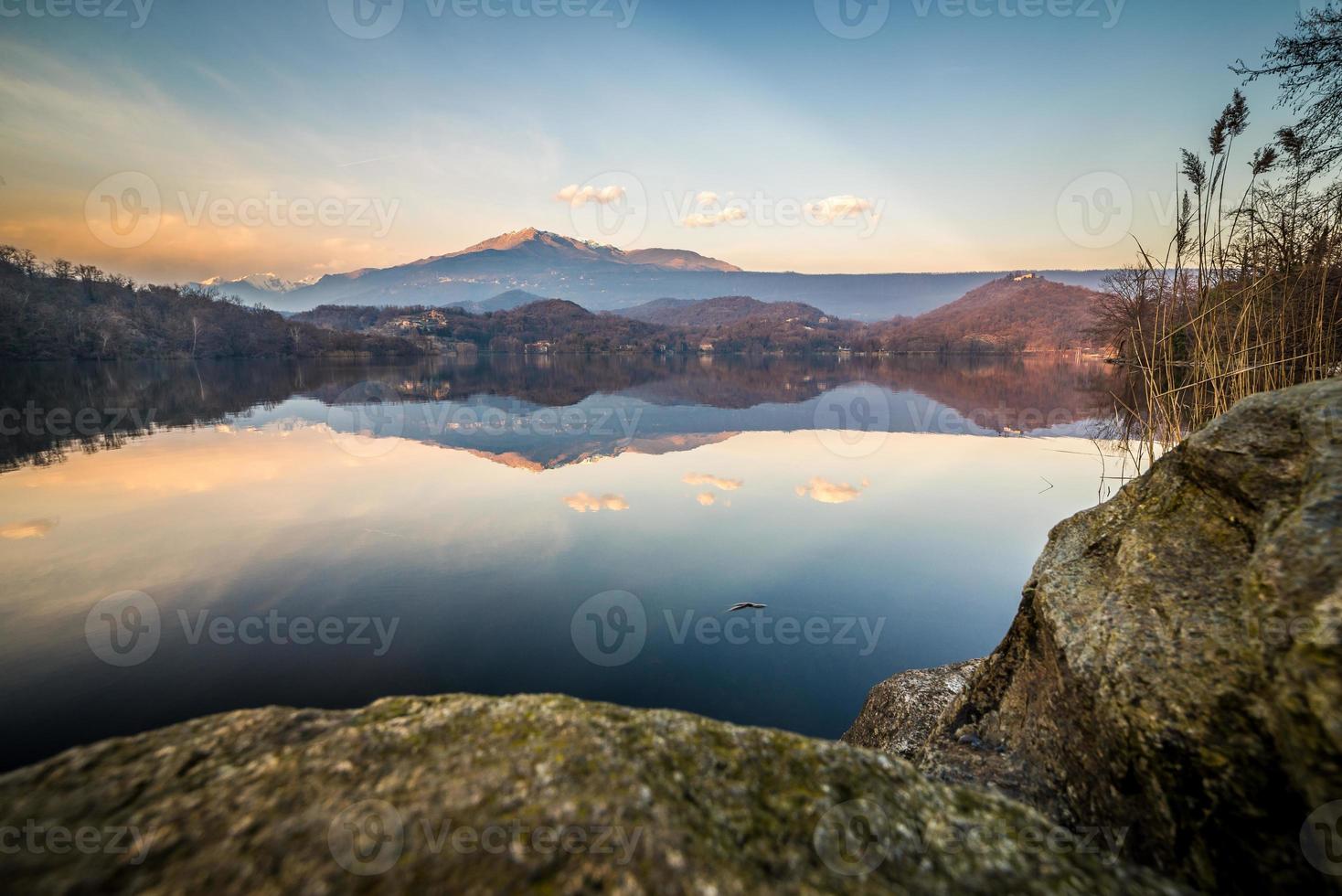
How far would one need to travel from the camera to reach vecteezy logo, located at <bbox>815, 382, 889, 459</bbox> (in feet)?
96.0

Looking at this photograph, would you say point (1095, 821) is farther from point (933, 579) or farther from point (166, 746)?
point (933, 579)

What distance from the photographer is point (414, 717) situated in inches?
111

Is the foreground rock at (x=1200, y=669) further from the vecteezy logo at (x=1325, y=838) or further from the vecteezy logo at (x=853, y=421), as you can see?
the vecteezy logo at (x=853, y=421)

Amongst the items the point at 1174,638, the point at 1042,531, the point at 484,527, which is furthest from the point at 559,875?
the point at 1042,531

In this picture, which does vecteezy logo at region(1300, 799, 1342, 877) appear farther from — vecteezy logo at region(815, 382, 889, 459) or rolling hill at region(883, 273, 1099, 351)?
rolling hill at region(883, 273, 1099, 351)

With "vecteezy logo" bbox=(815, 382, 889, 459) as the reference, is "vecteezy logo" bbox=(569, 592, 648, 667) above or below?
below

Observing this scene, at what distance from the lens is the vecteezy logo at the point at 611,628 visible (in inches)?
376

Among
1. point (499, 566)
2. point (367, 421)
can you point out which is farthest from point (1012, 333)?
point (499, 566)

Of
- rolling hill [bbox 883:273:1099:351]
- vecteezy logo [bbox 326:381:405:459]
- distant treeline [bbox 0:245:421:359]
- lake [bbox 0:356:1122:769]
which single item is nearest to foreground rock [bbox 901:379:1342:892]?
lake [bbox 0:356:1122:769]

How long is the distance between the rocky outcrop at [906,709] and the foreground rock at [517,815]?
14.3ft

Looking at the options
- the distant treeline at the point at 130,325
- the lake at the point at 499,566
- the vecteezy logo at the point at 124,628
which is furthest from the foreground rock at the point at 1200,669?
the distant treeline at the point at 130,325

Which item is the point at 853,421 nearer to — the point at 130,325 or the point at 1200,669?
the point at 1200,669

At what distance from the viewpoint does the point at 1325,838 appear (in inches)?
82.7

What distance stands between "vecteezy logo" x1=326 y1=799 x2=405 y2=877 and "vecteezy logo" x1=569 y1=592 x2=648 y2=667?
7526 millimetres
